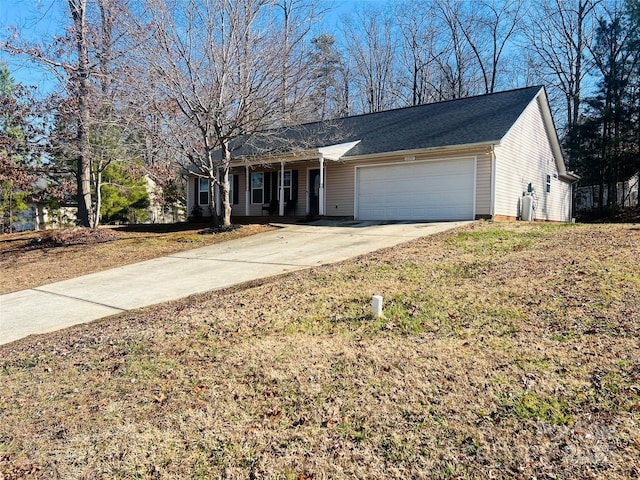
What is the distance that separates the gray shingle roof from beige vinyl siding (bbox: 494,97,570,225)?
1.76ft

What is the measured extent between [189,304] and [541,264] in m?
5.22

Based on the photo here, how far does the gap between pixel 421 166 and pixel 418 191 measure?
0.81 metres

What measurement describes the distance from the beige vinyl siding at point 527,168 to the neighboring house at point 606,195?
7.43 metres

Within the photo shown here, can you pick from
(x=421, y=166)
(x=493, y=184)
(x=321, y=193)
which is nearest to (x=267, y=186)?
(x=321, y=193)

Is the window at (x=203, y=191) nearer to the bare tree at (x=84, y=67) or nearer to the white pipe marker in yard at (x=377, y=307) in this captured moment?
the bare tree at (x=84, y=67)

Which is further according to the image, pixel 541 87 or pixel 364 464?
pixel 541 87

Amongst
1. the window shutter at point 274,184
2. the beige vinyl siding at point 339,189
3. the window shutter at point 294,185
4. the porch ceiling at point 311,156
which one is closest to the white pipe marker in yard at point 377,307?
the porch ceiling at point 311,156

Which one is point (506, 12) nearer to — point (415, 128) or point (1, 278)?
point (415, 128)

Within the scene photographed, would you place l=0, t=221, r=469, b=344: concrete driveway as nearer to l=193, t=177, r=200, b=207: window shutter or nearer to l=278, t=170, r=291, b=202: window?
l=278, t=170, r=291, b=202: window

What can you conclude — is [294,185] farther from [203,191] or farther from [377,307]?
[377,307]

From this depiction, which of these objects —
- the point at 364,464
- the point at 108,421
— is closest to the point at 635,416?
the point at 364,464

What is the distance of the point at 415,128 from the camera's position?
1600 cm

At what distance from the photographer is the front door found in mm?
17609

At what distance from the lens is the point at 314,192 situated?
17703 mm
